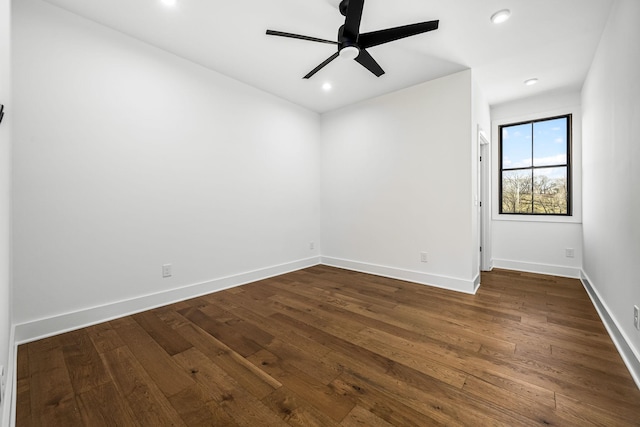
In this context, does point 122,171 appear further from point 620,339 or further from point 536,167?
point 536,167

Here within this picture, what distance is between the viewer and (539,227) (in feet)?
13.3

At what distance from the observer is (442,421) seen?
4.27ft

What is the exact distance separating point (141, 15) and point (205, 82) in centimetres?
88

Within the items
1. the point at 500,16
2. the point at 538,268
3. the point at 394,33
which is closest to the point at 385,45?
the point at 394,33

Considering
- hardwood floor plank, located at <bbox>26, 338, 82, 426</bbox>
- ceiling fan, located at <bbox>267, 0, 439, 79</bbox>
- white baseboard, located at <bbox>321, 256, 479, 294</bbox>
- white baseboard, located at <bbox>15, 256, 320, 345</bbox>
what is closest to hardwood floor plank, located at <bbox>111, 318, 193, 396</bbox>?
white baseboard, located at <bbox>15, 256, 320, 345</bbox>

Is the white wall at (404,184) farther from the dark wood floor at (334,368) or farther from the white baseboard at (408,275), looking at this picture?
the dark wood floor at (334,368)

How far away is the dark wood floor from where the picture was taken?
136 cm

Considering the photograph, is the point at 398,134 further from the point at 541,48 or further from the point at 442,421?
the point at 442,421

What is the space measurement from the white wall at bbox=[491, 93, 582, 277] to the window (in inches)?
3.6

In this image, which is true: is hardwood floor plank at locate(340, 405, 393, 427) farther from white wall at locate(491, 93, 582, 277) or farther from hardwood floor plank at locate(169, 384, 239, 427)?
white wall at locate(491, 93, 582, 277)

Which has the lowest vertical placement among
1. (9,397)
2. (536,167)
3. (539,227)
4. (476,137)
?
(9,397)

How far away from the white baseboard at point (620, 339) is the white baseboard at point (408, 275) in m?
1.06

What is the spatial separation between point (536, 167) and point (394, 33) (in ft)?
11.5

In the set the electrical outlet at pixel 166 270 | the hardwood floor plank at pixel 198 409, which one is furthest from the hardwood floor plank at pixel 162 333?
the hardwood floor plank at pixel 198 409
